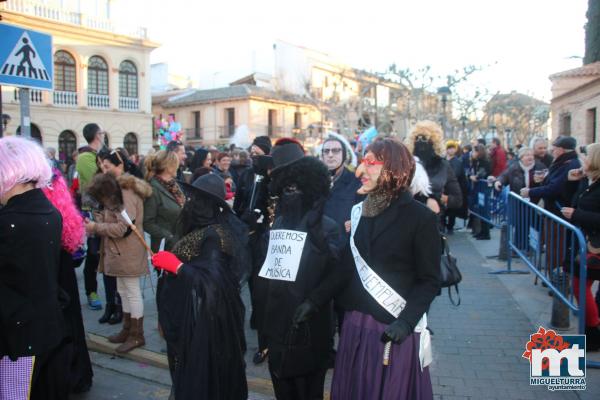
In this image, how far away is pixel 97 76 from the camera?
28.9 m

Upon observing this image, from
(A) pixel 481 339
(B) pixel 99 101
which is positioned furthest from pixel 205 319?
(B) pixel 99 101

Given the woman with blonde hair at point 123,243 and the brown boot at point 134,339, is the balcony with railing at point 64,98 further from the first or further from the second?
the brown boot at point 134,339

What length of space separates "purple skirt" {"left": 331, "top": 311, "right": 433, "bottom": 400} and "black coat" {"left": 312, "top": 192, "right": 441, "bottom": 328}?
0.11 metres

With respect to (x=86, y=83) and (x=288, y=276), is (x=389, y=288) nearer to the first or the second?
(x=288, y=276)

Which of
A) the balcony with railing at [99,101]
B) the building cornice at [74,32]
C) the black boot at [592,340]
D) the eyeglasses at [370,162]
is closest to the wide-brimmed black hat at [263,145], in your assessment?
the eyeglasses at [370,162]

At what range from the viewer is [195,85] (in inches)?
2173

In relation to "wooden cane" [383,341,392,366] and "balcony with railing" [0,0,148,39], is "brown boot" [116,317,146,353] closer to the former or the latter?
"wooden cane" [383,341,392,366]

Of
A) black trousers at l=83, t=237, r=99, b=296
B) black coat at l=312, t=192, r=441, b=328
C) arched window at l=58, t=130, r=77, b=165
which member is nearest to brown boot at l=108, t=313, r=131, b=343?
black trousers at l=83, t=237, r=99, b=296

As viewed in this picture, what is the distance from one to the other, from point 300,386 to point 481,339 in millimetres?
2648

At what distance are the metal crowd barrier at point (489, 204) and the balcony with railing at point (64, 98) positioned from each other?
24.5 metres

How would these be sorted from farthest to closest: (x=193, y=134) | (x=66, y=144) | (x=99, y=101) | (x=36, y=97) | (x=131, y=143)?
Answer: (x=193, y=134)
(x=131, y=143)
(x=99, y=101)
(x=66, y=144)
(x=36, y=97)

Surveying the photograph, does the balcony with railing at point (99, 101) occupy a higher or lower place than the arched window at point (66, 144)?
higher

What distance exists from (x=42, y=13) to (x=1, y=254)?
28394 mm

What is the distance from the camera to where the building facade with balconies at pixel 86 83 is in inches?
1032
